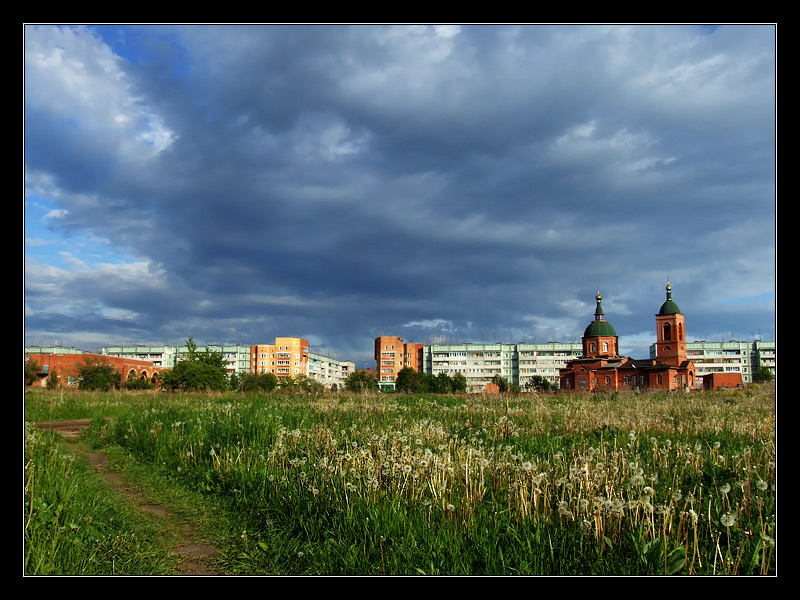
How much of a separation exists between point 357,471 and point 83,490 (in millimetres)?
3059

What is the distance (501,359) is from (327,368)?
56679 mm

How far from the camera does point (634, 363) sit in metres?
89.2

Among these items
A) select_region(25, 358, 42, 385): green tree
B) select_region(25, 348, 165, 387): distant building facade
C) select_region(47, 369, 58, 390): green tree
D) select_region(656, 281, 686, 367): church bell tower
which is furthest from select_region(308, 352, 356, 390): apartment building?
select_region(25, 358, 42, 385): green tree

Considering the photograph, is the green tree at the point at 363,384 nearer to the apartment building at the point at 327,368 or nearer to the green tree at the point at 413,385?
the green tree at the point at 413,385

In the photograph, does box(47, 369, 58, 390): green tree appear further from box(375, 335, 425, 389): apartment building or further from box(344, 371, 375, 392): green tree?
box(375, 335, 425, 389): apartment building

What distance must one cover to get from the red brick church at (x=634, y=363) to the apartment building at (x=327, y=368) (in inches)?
2944

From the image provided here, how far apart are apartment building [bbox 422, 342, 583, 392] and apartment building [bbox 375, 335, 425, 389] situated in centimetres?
665

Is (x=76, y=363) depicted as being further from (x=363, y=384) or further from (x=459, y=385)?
(x=363, y=384)

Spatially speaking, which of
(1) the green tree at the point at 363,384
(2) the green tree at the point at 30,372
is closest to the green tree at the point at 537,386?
(1) the green tree at the point at 363,384

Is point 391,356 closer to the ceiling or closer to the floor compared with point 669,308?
closer to the floor

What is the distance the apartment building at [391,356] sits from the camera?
151 metres

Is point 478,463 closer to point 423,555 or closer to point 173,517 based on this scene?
point 423,555

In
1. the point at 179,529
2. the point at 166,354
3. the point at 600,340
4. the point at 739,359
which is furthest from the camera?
the point at 166,354

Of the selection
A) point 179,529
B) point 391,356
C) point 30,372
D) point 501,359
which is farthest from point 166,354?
point 179,529
